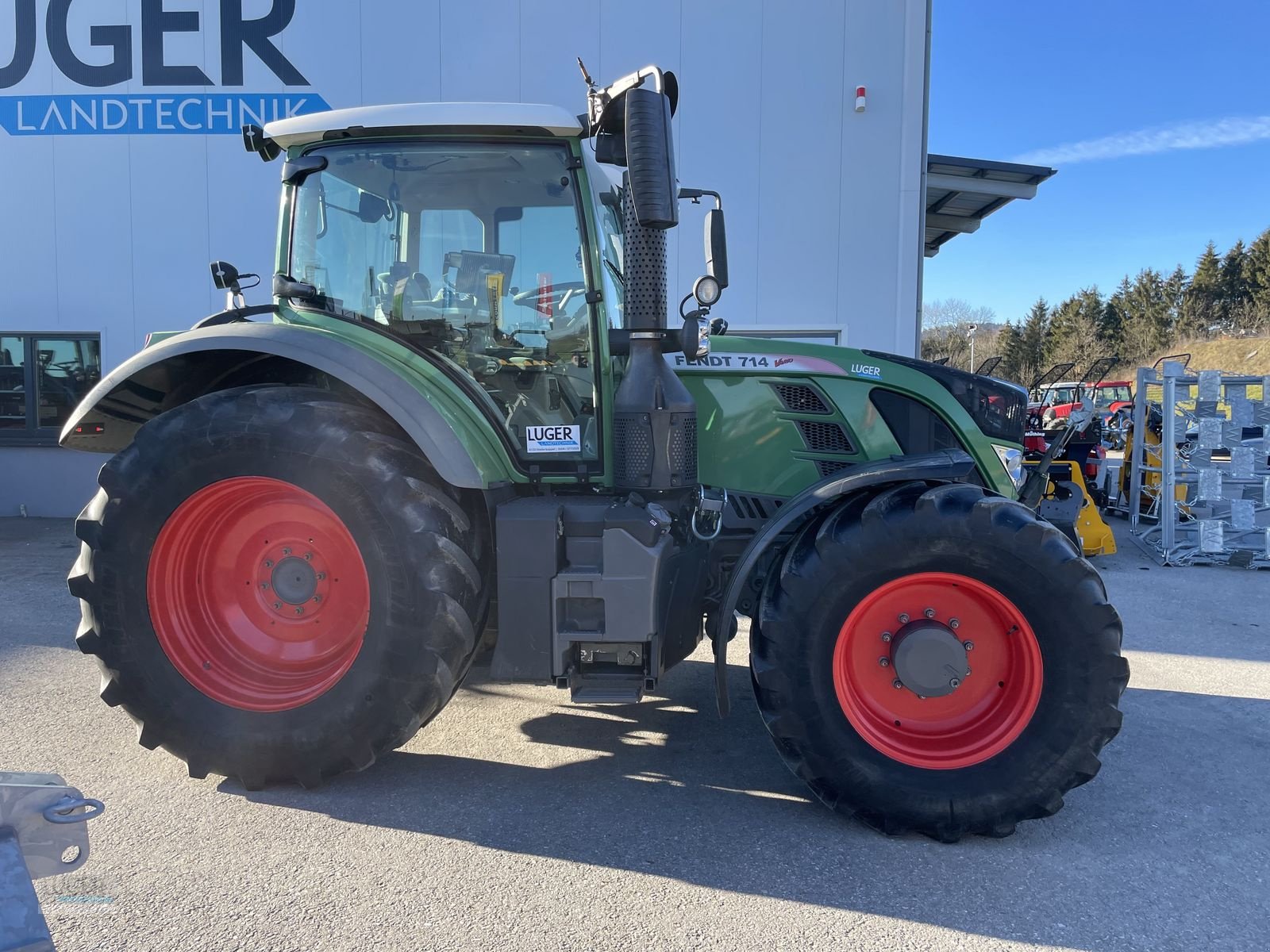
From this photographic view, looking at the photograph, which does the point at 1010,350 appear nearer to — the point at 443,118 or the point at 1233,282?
the point at 1233,282

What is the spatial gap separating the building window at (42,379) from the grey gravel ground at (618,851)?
236 inches

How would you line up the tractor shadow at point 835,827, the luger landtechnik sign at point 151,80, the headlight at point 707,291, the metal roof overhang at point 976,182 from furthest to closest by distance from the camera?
1. the metal roof overhang at point 976,182
2. the luger landtechnik sign at point 151,80
3. the headlight at point 707,291
4. the tractor shadow at point 835,827

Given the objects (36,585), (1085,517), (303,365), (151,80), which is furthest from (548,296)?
(151,80)

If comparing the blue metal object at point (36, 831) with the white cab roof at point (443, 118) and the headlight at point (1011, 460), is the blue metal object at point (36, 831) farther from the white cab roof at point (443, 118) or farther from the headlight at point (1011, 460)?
the headlight at point (1011, 460)

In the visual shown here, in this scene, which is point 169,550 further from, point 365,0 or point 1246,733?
point 365,0

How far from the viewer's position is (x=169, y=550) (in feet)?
9.91

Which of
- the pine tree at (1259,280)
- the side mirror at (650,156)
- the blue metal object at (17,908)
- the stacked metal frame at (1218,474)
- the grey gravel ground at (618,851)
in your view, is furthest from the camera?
the pine tree at (1259,280)

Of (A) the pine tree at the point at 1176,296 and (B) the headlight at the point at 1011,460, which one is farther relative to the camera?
(A) the pine tree at the point at 1176,296

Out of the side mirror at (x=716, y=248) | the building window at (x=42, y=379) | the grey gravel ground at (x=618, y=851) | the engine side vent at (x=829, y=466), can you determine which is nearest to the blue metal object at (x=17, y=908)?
the grey gravel ground at (x=618, y=851)

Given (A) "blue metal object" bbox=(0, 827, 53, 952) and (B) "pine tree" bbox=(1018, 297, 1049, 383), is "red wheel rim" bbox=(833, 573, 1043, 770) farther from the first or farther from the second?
(B) "pine tree" bbox=(1018, 297, 1049, 383)

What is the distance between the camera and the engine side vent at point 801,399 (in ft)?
10.9

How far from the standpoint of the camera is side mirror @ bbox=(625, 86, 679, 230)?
2.55 metres

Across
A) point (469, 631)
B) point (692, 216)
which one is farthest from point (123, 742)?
point (692, 216)

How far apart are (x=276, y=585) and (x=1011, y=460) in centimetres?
308
